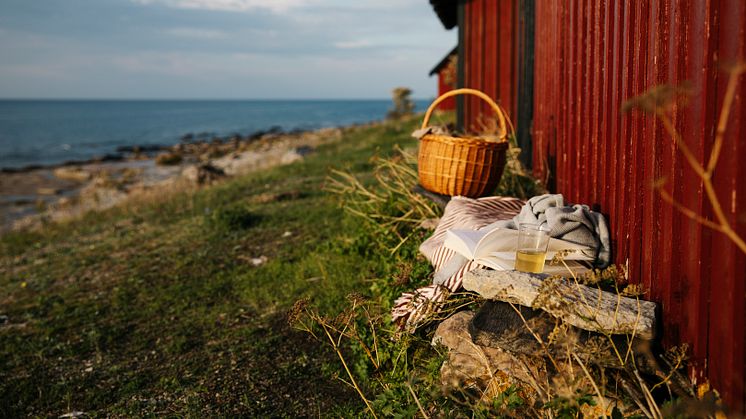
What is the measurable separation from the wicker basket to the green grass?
748 mm

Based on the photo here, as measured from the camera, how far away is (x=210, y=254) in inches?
271

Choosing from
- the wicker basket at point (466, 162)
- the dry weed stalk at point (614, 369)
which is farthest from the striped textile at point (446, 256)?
the dry weed stalk at point (614, 369)

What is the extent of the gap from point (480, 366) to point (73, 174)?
26.1 metres

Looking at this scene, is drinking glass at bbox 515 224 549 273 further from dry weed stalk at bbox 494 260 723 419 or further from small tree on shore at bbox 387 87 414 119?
small tree on shore at bbox 387 87 414 119

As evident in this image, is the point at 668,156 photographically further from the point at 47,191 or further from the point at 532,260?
the point at 47,191

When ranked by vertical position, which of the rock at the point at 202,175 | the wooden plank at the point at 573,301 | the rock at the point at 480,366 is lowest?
the rock at the point at 202,175

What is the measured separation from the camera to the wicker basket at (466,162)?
4996mm

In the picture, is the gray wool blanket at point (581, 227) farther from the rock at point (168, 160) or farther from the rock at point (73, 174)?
the rock at point (168, 160)

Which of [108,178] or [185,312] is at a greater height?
[185,312]

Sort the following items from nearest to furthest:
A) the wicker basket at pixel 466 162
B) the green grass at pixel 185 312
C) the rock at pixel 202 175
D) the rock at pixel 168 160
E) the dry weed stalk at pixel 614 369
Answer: the dry weed stalk at pixel 614 369 < the green grass at pixel 185 312 < the wicker basket at pixel 466 162 < the rock at pixel 202 175 < the rock at pixel 168 160

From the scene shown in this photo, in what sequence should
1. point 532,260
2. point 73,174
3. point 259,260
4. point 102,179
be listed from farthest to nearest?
point 73,174 < point 102,179 < point 259,260 < point 532,260

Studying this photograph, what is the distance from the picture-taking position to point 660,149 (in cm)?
278

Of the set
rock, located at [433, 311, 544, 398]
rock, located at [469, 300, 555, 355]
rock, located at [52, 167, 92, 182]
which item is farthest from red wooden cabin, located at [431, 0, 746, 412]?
rock, located at [52, 167, 92, 182]

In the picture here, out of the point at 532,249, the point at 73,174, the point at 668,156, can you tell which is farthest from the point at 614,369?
the point at 73,174
